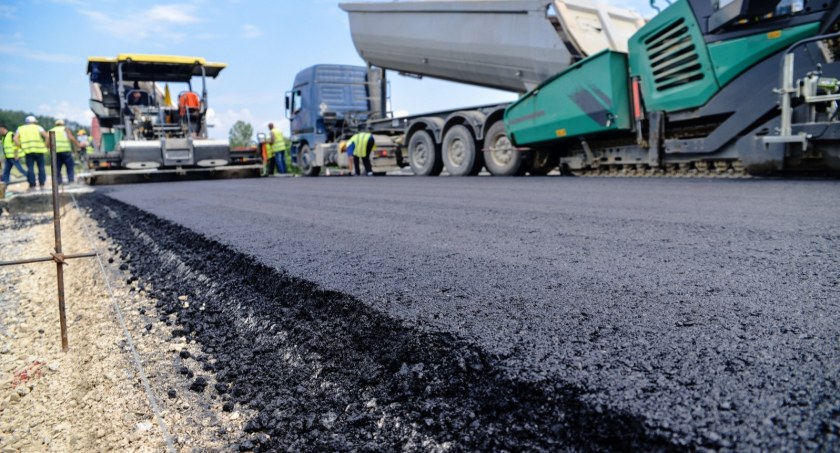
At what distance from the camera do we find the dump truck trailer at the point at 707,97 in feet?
18.5

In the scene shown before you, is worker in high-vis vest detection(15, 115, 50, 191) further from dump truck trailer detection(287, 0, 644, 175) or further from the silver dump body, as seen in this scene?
the silver dump body

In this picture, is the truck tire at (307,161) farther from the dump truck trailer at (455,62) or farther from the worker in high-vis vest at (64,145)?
the worker in high-vis vest at (64,145)

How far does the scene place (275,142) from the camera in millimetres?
17391

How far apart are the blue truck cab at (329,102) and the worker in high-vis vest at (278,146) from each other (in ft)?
7.78

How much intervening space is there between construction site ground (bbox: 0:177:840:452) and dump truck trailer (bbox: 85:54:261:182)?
941 cm

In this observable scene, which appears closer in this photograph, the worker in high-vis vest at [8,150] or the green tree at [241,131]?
the worker in high-vis vest at [8,150]

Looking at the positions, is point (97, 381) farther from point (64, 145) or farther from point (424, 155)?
point (64, 145)

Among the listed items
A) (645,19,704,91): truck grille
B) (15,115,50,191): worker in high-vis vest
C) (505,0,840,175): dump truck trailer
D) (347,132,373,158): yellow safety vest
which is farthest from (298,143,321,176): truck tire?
(645,19,704,91): truck grille

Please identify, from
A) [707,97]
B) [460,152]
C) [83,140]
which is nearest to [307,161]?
[460,152]

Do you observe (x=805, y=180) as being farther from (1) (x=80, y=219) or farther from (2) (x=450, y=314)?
(1) (x=80, y=219)

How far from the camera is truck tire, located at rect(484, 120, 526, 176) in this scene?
938 centimetres

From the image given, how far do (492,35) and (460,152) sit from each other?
2.22m

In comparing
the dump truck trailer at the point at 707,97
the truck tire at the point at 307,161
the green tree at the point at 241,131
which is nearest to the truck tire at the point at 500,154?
the dump truck trailer at the point at 707,97

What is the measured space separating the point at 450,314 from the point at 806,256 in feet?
5.34
